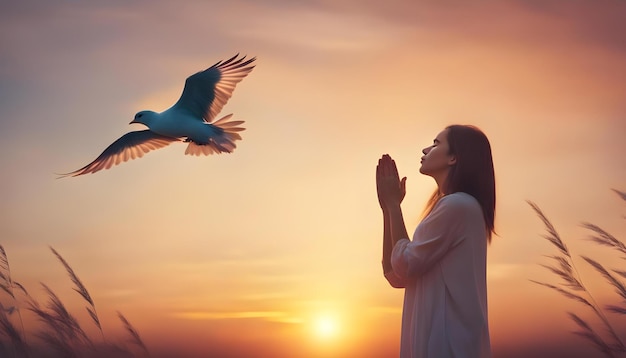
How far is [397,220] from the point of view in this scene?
348 cm

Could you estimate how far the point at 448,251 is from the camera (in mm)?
3352

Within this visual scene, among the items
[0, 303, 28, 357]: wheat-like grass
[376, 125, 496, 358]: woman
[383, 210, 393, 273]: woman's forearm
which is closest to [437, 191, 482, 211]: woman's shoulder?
[376, 125, 496, 358]: woman

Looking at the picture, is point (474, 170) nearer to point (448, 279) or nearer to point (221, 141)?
point (448, 279)

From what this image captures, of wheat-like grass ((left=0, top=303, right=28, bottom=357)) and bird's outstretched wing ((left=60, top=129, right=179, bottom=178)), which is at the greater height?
bird's outstretched wing ((left=60, top=129, right=179, bottom=178))

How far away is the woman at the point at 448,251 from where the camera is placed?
3.26 meters

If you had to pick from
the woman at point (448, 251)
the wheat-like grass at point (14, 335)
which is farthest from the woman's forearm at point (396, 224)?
the wheat-like grass at point (14, 335)

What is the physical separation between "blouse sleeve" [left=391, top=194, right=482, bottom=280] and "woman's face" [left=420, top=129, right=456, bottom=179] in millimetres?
173

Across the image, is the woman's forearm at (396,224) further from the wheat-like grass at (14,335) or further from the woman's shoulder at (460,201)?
the wheat-like grass at (14,335)

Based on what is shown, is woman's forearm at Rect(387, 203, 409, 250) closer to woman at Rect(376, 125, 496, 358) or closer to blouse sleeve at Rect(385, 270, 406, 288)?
woman at Rect(376, 125, 496, 358)

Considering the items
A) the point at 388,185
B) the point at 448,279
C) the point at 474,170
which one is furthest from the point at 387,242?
the point at 474,170

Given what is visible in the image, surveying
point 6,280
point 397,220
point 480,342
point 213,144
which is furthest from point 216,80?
point 480,342

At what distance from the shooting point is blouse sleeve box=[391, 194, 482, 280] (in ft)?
10.9

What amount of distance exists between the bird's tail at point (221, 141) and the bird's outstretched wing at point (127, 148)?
51cm

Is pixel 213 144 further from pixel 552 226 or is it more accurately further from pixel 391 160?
pixel 391 160
